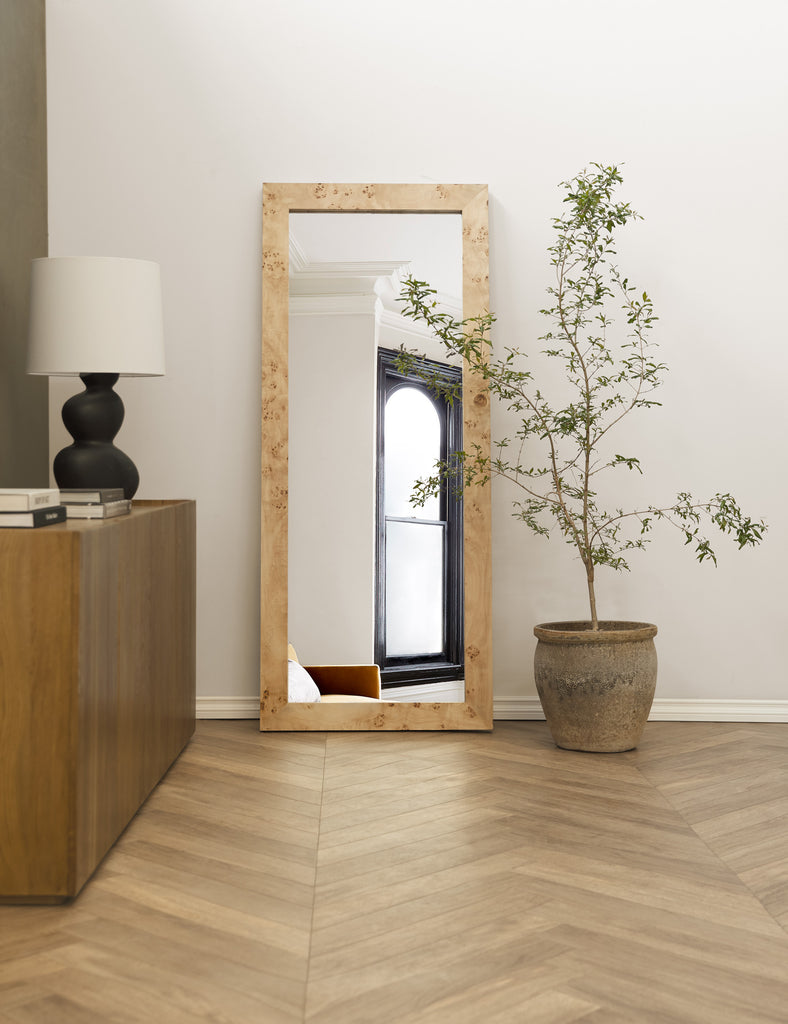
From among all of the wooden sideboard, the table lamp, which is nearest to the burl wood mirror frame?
the table lamp

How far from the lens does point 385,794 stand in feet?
8.46

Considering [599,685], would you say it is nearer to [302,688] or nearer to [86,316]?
[302,688]

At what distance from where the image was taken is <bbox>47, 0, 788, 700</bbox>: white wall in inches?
135

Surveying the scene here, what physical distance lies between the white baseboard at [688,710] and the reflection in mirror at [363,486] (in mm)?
253

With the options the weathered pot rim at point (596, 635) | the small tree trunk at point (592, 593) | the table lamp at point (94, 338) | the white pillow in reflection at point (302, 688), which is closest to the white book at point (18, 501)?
the table lamp at point (94, 338)

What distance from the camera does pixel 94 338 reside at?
9.01 ft

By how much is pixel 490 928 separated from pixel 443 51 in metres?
2.90

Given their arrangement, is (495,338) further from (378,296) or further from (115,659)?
(115,659)

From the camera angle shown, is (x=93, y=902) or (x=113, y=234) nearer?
(x=93, y=902)

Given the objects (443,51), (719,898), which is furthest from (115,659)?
(443,51)

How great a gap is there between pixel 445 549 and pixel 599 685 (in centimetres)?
71

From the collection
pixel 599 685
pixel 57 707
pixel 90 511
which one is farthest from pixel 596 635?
pixel 57 707

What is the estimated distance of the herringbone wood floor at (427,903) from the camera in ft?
4.88

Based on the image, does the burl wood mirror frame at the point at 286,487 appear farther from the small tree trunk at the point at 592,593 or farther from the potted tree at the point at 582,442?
the small tree trunk at the point at 592,593
